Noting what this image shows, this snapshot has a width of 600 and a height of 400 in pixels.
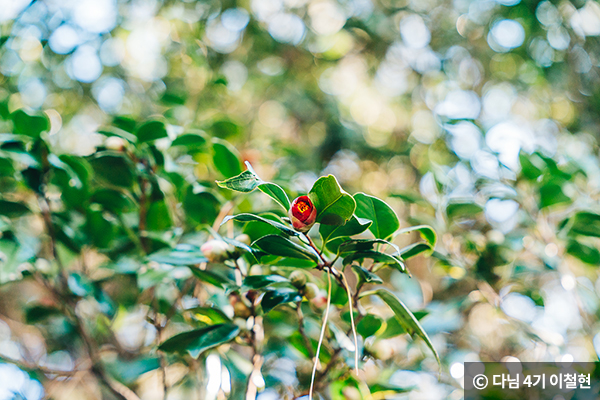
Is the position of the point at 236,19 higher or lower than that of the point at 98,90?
higher

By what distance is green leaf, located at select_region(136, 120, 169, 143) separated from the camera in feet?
2.82

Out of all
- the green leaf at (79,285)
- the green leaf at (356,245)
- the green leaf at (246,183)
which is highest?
the green leaf at (246,183)

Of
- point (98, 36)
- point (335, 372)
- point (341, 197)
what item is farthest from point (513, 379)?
point (98, 36)

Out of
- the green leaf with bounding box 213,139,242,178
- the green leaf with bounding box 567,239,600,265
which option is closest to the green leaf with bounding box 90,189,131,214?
the green leaf with bounding box 213,139,242,178

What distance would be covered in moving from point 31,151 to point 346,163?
1.80 meters

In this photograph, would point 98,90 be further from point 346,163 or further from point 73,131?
point 346,163

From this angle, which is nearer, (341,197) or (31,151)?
A: (341,197)

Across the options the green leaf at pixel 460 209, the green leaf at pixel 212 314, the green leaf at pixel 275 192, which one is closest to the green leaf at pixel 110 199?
the green leaf at pixel 212 314

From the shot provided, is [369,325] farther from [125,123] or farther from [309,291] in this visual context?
[125,123]

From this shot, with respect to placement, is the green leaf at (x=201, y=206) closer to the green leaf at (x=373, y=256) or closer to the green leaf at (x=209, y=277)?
the green leaf at (x=209, y=277)

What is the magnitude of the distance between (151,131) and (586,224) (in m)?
1.16

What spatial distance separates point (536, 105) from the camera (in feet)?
7.80

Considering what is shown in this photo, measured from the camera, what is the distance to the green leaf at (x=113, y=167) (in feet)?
2.84

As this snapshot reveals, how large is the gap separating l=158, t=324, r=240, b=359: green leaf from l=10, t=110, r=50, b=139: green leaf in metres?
0.60
